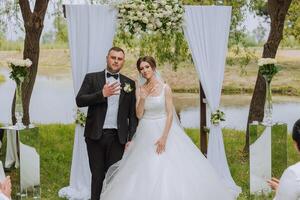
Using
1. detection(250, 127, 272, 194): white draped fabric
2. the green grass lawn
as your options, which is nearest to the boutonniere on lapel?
detection(250, 127, 272, 194): white draped fabric

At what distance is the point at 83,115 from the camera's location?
5605mm

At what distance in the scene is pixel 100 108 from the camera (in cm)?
483

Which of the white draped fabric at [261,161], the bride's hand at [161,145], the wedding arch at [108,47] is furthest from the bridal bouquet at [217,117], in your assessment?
the bride's hand at [161,145]

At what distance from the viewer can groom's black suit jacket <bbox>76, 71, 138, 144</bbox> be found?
15.7ft

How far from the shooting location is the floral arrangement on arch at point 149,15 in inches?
215

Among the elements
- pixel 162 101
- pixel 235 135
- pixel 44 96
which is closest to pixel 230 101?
pixel 235 135

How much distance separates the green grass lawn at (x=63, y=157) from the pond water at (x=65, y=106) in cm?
34

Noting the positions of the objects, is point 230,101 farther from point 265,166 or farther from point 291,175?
point 291,175

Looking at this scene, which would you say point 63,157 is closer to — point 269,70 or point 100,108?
point 100,108

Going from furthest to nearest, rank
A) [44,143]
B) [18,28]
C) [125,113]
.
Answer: [44,143] → [18,28] → [125,113]

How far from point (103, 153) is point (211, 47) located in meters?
1.86

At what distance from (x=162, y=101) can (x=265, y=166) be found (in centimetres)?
143

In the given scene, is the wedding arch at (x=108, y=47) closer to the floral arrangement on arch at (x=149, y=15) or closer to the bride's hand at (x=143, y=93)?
the floral arrangement on arch at (x=149, y=15)

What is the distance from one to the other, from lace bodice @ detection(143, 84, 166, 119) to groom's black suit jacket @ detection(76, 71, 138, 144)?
138 millimetres
